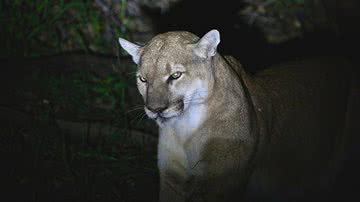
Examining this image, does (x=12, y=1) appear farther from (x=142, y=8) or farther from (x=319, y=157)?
(x=319, y=157)

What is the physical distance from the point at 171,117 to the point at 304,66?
1.74 m

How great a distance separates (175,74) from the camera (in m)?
4.77

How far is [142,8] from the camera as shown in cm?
996

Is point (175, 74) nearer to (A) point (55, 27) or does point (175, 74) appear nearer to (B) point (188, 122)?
(B) point (188, 122)

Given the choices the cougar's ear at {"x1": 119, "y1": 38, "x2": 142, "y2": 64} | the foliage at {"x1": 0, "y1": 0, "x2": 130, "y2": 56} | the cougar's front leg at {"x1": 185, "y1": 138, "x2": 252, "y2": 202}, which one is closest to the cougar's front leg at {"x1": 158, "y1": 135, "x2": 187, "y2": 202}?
the cougar's front leg at {"x1": 185, "y1": 138, "x2": 252, "y2": 202}

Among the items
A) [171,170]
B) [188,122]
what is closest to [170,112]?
[188,122]

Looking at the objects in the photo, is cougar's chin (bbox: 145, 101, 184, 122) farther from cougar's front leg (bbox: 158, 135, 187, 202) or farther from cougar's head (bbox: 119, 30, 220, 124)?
cougar's front leg (bbox: 158, 135, 187, 202)

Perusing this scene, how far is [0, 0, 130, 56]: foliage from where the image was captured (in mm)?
8656

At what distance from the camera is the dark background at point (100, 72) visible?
6.18 meters

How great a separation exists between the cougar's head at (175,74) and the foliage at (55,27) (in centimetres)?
417

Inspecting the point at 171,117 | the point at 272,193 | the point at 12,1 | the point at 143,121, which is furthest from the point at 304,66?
the point at 12,1

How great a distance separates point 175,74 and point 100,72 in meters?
3.65

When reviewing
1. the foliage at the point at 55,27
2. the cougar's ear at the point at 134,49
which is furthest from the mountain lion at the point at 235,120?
the foliage at the point at 55,27

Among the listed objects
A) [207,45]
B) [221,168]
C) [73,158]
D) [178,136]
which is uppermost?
[207,45]
